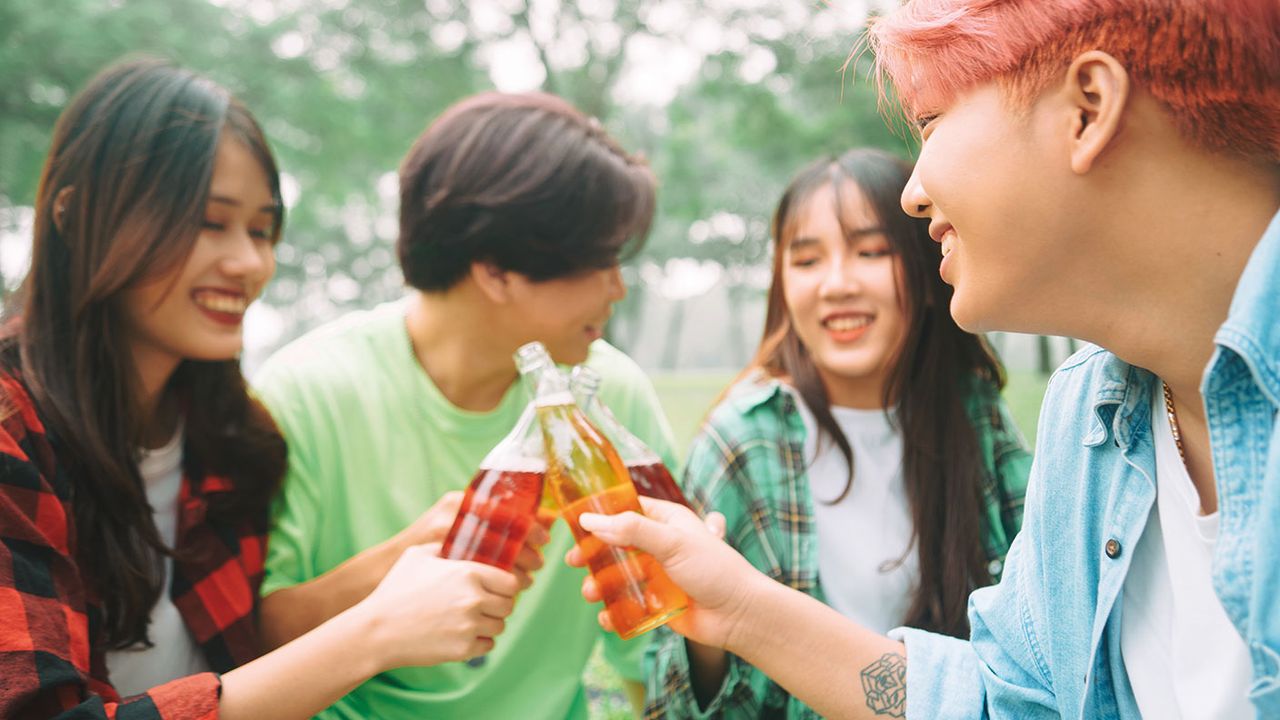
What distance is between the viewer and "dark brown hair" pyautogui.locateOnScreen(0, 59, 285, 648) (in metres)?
1.71

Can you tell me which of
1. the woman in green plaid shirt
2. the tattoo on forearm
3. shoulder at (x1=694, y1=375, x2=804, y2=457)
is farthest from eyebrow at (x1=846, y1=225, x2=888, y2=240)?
the tattoo on forearm

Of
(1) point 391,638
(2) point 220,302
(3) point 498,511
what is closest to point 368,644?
(1) point 391,638

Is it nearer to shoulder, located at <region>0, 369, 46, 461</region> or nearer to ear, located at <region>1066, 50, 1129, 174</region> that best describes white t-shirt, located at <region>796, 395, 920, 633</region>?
ear, located at <region>1066, 50, 1129, 174</region>

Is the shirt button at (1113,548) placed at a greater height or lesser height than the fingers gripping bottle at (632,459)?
lesser

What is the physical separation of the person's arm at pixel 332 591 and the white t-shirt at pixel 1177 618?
1.20 m

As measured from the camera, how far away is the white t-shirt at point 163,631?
6.06 feet

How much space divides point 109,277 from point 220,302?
9.2 inches

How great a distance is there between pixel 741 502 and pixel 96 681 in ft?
4.41

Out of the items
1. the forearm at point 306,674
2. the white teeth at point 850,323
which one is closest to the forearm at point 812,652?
the forearm at point 306,674

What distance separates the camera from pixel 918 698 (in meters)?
1.46

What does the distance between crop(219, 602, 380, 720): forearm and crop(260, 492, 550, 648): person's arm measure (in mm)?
323

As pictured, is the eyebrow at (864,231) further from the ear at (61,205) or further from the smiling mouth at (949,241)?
the ear at (61,205)

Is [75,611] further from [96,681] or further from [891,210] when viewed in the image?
[891,210]

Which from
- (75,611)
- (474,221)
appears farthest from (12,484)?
(474,221)
